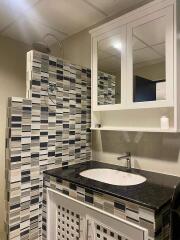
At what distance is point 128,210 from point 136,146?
682 millimetres

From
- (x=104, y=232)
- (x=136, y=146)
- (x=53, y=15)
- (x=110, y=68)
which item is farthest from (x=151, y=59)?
(x=104, y=232)

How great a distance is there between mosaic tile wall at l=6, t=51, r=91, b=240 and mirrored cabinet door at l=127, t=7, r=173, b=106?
1.86 feet

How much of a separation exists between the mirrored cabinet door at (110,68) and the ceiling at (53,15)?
→ 0.87 ft

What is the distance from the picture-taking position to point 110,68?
1657 millimetres

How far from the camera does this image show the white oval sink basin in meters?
1.48

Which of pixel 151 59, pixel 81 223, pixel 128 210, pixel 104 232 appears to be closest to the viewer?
pixel 128 210

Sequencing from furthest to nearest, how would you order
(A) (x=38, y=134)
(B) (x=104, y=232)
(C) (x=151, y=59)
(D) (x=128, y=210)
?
(A) (x=38, y=134)
(C) (x=151, y=59)
(B) (x=104, y=232)
(D) (x=128, y=210)

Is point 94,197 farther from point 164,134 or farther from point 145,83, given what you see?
point 145,83

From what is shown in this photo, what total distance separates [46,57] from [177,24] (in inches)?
40.0

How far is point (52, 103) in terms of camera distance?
5.29ft

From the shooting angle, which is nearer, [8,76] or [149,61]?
[149,61]

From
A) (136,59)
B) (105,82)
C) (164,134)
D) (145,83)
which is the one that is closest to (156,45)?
(136,59)

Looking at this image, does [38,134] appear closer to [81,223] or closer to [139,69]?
[81,223]

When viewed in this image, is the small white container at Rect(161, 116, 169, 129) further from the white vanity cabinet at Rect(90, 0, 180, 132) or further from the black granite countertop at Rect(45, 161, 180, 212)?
the black granite countertop at Rect(45, 161, 180, 212)
